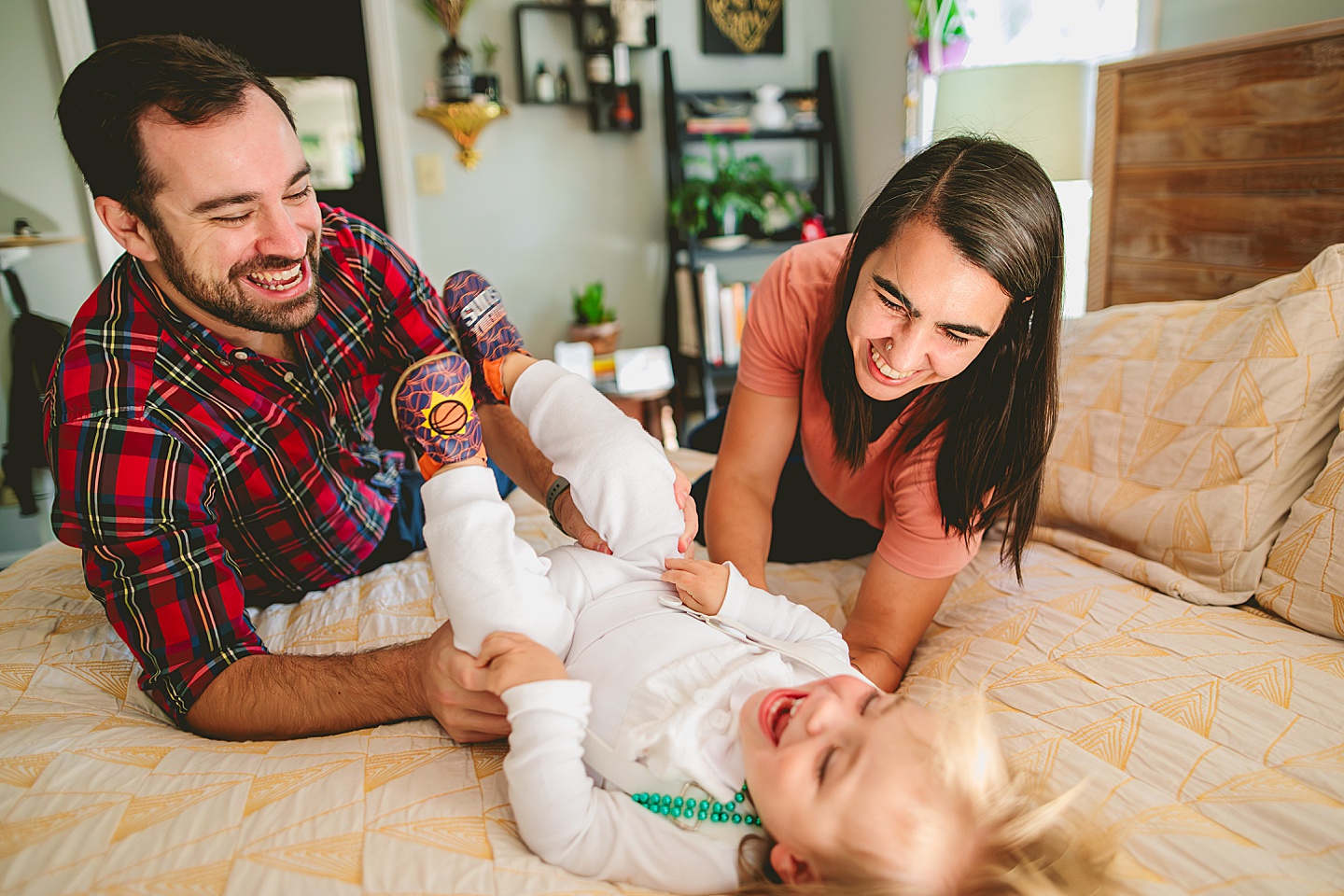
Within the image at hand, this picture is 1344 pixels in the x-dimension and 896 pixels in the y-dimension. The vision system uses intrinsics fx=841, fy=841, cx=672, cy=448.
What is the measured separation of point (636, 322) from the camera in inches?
157

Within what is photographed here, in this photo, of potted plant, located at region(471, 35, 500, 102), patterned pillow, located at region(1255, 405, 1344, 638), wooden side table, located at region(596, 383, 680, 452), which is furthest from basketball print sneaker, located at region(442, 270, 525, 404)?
potted plant, located at region(471, 35, 500, 102)

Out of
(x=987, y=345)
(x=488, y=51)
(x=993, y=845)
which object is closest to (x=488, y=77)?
(x=488, y=51)

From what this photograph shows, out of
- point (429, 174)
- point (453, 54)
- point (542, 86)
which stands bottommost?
point (429, 174)

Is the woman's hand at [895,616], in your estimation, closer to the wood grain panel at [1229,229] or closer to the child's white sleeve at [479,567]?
the child's white sleeve at [479,567]

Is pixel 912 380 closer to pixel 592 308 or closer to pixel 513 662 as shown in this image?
pixel 513 662

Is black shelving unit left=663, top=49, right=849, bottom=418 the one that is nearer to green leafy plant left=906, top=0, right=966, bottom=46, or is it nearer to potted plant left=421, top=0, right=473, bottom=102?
green leafy plant left=906, top=0, right=966, bottom=46

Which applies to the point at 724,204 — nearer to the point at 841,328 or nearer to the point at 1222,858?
the point at 841,328

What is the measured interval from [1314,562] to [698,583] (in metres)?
0.92

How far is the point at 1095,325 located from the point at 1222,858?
1.10 meters

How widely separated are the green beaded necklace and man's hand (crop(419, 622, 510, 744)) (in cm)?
19

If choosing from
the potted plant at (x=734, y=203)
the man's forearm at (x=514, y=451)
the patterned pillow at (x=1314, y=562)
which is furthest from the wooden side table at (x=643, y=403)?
the patterned pillow at (x=1314, y=562)

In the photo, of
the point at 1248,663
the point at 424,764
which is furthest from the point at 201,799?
the point at 1248,663

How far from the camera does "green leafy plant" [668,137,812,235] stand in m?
3.46

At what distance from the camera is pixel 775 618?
111 cm
